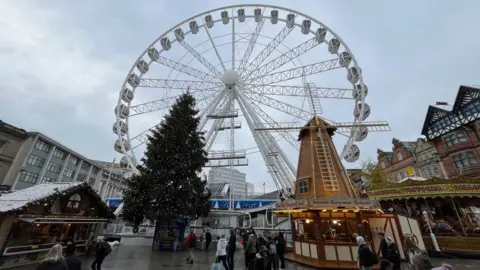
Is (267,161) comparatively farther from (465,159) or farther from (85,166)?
(85,166)

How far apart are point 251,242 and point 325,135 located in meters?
9.78

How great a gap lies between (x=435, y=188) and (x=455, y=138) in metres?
14.5

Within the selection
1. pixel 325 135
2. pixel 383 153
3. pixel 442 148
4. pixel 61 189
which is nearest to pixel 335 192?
pixel 325 135

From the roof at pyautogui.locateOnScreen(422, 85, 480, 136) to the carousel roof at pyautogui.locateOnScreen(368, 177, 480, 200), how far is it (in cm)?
1431

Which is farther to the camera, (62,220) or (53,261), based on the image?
(62,220)

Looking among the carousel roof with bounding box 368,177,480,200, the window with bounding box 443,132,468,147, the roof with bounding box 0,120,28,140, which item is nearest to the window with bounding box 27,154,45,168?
the roof with bounding box 0,120,28,140

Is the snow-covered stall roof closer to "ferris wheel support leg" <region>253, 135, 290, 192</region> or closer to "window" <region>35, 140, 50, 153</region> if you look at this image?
"ferris wheel support leg" <region>253, 135, 290, 192</region>

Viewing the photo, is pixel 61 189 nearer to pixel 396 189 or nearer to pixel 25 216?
pixel 25 216

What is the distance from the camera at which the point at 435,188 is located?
54.5 ft

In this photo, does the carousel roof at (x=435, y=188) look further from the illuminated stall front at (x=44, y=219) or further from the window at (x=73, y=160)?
the window at (x=73, y=160)

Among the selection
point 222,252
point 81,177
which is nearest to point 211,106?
point 222,252

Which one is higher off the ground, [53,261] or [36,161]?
[36,161]

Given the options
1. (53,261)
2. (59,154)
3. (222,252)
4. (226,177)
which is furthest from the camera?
(226,177)

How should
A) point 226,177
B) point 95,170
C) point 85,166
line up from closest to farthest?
point 85,166
point 95,170
point 226,177
